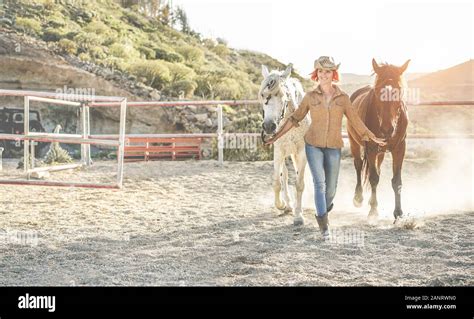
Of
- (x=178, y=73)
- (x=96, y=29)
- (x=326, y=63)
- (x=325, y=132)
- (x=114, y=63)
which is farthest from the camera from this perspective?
(x=96, y=29)

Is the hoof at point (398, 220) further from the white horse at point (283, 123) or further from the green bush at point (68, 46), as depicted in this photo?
the green bush at point (68, 46)

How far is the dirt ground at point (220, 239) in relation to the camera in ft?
10.8

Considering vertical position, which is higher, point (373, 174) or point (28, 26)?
point (28, 26)

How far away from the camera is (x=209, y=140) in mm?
13227

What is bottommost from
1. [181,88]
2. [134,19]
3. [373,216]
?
[373,216]

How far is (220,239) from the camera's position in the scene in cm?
439

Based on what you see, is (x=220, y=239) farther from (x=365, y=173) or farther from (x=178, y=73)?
(x=178, y=73)

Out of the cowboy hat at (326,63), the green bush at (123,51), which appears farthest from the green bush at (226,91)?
the cowboy hat at (326,63)

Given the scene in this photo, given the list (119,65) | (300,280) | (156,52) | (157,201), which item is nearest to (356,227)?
(300,280)

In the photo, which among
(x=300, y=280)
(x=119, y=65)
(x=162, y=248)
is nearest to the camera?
(x=300, y=280)

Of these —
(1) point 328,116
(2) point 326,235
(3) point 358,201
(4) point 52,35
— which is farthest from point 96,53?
(2) point 326,235

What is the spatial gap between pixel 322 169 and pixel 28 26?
18530mm

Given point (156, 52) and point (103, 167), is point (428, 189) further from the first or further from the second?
point (156, 52)
